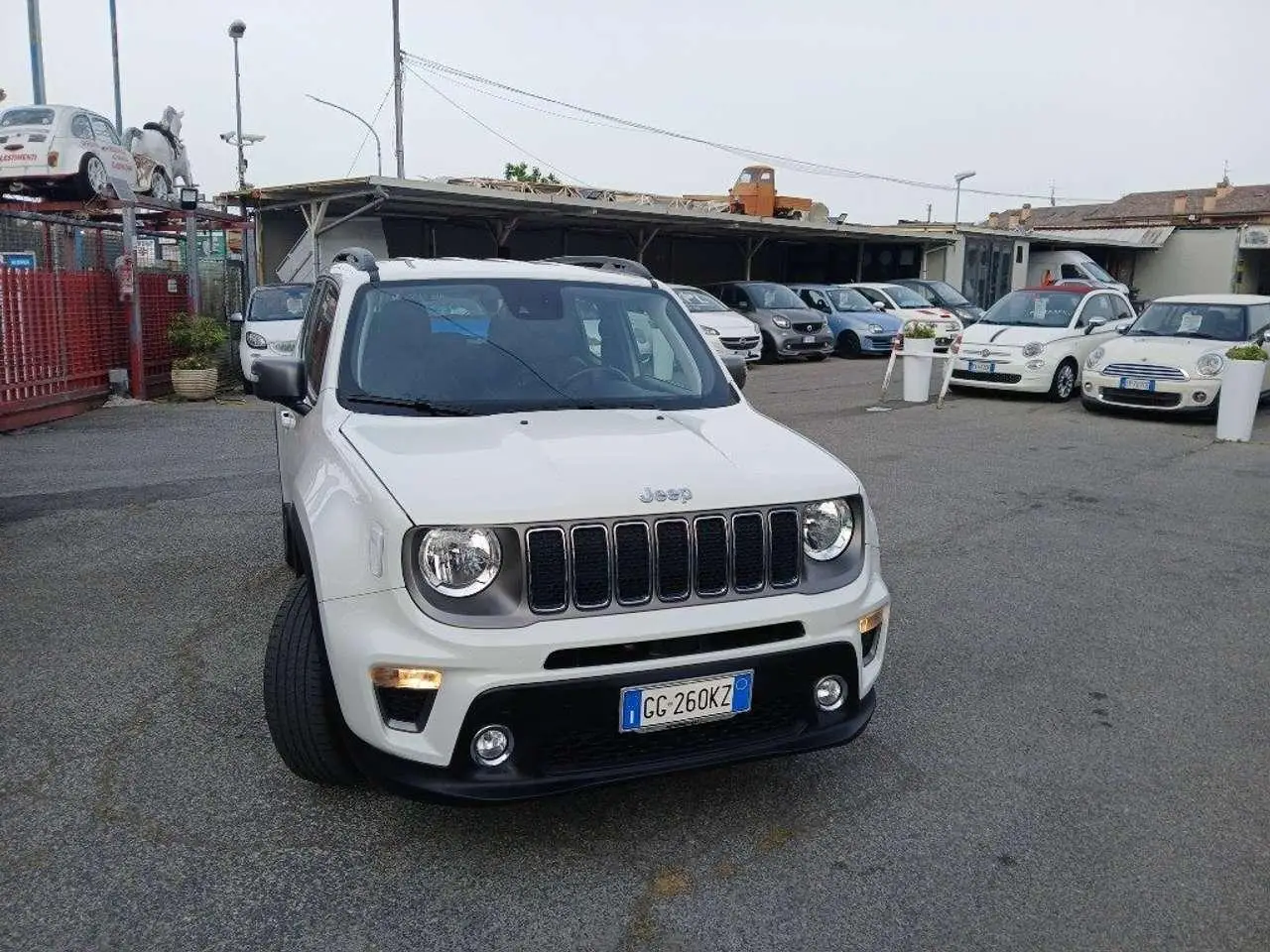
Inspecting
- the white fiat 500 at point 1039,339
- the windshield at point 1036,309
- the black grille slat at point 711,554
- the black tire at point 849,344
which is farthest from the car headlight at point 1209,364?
the black grille slat at point 711,554

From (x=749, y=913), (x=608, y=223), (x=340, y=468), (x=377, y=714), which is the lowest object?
(x=749, y=913)

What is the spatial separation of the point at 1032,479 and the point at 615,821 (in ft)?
23.4

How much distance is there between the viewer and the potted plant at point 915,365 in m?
15.0

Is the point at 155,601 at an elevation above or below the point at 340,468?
below

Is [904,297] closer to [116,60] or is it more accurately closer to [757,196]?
[757,196]

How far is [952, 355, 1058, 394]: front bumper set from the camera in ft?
48.7

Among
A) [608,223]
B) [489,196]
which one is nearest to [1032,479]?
[489,196]

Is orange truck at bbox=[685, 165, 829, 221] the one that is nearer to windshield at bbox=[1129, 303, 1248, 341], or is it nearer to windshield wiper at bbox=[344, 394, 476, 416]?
windshield at bbox=[1129, 303, 1248, 341]

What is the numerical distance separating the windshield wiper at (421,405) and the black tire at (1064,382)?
12.7 meters

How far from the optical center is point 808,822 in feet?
11.7

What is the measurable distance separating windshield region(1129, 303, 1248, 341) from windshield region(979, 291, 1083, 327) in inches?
53.8

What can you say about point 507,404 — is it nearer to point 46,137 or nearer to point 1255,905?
point 1255,905

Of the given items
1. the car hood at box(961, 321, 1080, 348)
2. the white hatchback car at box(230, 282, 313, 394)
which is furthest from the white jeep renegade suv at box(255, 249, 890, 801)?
the car hood at box(961, 321, 1080, 348)

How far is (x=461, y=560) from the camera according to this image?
10.2ft
